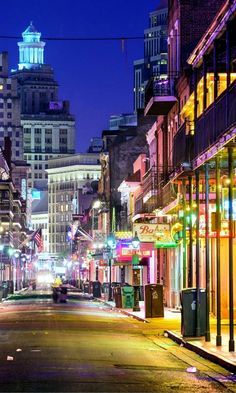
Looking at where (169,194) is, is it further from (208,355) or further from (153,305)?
(208,355)

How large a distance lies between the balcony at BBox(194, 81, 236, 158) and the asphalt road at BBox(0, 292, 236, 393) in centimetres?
479

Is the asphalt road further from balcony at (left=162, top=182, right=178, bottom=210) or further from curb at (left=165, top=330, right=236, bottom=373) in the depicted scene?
balcony at (left=162, top=182, right=178, bottom=210)

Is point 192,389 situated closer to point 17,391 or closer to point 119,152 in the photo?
point 17,391

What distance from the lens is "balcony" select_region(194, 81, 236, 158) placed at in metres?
20.2

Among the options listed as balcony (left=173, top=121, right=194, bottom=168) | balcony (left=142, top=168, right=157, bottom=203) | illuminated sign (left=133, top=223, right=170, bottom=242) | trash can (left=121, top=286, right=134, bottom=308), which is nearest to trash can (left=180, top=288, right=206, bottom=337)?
balcony (left=173, top=121, right=194, bottom=168)

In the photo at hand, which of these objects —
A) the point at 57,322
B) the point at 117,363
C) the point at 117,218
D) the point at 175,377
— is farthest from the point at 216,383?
the point at 117,218

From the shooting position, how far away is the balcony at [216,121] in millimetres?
20234

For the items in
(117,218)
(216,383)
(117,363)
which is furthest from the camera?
(117,218)

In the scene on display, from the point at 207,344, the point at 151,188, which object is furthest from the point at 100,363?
the point at 151,188

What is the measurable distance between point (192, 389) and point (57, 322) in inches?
818

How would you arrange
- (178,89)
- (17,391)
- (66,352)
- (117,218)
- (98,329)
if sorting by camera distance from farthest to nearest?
(117,218) → (178,89) → (98,329) → (66,352) → (17,391)

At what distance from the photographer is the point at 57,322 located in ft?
120

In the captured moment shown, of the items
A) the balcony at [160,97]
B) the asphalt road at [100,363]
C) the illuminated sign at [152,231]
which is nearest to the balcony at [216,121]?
the asphalt road at [100,363]

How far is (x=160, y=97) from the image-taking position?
51219 mm
